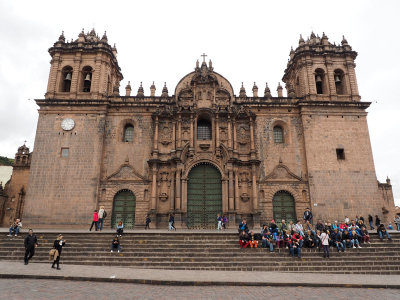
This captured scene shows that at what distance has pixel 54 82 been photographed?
25641mm

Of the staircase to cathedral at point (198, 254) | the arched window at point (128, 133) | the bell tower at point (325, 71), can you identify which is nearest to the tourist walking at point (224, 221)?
the staircase to cathedral at point (198, 254)

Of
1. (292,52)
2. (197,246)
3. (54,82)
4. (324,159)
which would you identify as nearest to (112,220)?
(197,246)

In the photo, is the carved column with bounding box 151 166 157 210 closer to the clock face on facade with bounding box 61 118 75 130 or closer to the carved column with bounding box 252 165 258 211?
the carved column with bounding box 252 165 258 211

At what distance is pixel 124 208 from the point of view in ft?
74.2

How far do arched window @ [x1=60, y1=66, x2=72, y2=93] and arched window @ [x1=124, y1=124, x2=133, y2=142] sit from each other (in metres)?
6.96

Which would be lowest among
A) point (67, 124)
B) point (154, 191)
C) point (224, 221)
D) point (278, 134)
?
point (224, 221)

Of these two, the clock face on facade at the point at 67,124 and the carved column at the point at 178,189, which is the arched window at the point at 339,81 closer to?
the carved column at the point at 178,189

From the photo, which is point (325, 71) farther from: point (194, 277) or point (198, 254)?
point (194, 277)

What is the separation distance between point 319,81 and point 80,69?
73.4ft

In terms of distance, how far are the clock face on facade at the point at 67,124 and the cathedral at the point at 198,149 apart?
8cm

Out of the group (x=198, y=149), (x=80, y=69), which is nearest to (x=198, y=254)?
(x=198, y=149)

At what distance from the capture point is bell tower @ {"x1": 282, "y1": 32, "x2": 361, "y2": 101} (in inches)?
1011

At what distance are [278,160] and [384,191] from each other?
13.0m

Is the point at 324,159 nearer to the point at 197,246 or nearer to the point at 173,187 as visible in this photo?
the point at 173,187
